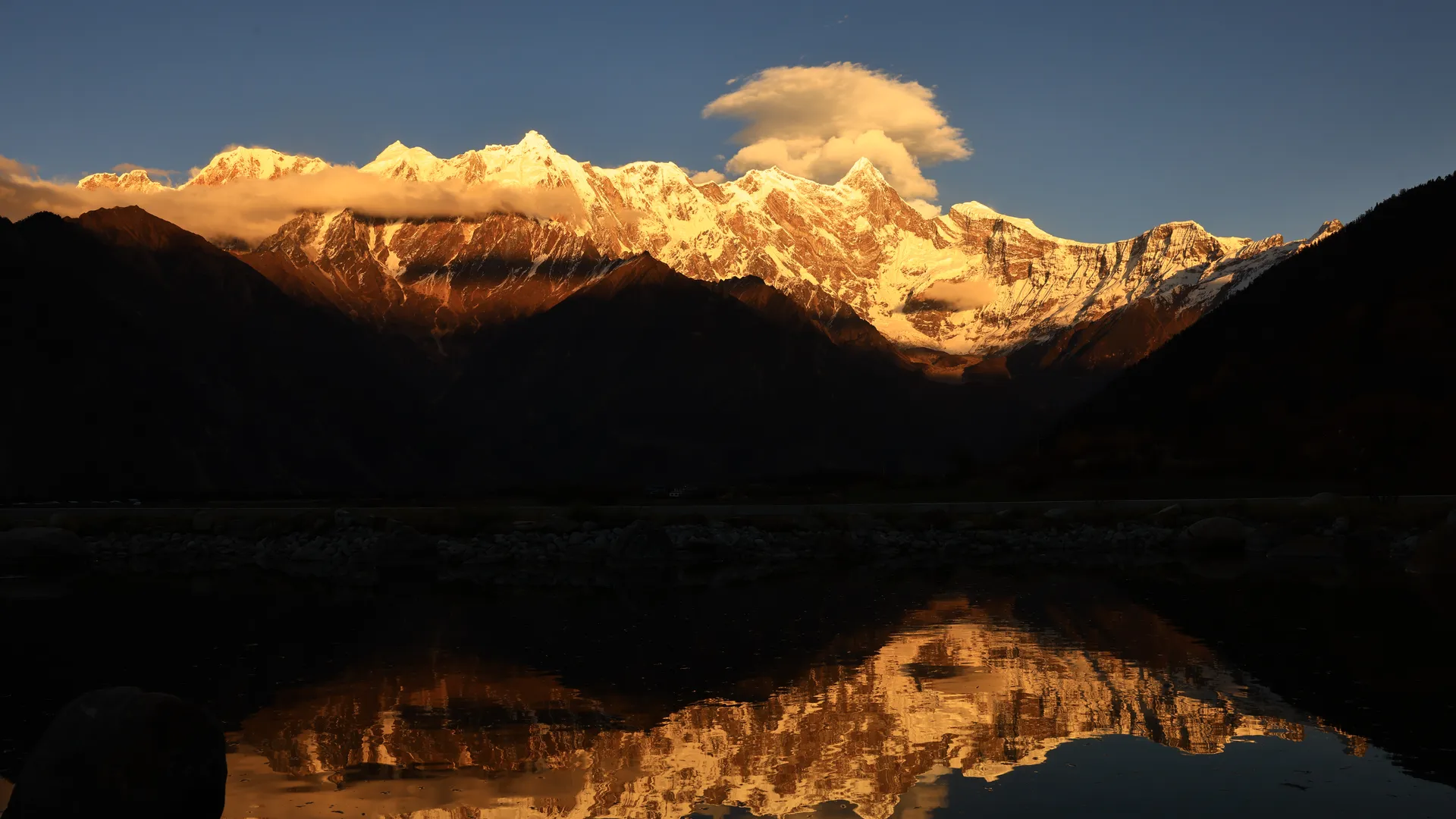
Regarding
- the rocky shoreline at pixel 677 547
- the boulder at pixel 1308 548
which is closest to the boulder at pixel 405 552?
the rocky shoreline at pixel 677 547

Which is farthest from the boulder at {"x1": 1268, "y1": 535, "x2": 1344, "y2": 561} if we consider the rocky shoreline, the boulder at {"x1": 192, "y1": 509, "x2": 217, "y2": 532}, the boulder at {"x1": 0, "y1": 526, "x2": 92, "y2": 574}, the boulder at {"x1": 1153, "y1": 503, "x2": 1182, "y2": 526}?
the boulder at {"x1": 0, "y1": 526, "x2": 92, "y2": 574}

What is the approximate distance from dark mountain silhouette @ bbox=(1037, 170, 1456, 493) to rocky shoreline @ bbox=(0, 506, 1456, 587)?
15.0 metres

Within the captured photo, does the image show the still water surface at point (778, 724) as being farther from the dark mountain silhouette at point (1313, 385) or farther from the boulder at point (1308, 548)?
the dark mountain silhouette at point (1313, 385)

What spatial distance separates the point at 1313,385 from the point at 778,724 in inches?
3368

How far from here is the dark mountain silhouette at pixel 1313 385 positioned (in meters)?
76.6

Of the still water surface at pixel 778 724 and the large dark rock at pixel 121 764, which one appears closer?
the large dark rock at pixel 121 764

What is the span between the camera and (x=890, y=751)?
18672 millimetres

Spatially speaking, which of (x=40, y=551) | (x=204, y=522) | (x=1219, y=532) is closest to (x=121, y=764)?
(x=40, y=551)

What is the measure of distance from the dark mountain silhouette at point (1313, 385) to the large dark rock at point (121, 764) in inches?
2453

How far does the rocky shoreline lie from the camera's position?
161ft

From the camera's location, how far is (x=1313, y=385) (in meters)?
93.4

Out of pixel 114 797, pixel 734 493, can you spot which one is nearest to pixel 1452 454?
pixel 734 493

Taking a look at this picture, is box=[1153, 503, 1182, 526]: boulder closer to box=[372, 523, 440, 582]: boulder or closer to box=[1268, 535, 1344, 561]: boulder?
box=[1268, 535, 1344, 561]: boulder

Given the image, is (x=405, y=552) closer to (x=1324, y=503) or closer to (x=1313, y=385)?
(x=1324, y=503)
